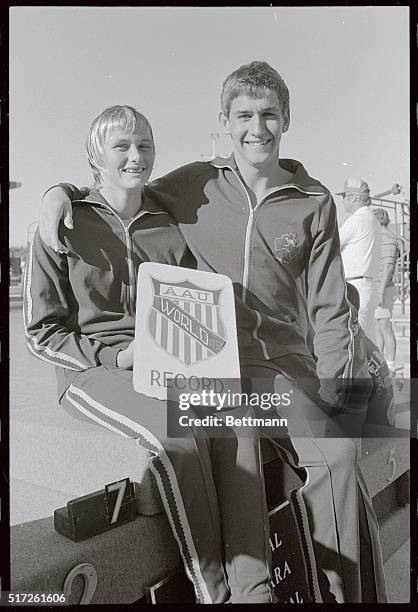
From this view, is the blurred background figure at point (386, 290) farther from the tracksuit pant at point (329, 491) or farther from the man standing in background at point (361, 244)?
the tracksuit pant at point (329, 491)

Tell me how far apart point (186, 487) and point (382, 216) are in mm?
911

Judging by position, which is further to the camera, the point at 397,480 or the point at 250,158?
the point at 397,480

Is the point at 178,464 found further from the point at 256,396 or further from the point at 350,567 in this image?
the point at 350,567

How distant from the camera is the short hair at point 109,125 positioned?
4.75 feet

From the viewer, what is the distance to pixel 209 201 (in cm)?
150

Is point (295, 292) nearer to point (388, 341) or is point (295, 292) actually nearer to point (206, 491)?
point (388, 341)

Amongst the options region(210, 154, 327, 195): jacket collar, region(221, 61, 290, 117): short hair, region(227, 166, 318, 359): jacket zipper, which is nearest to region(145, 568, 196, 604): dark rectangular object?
region(227, 166, 318, 359): jacket zipper

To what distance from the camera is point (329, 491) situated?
145 centimetres

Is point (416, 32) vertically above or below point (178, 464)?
above

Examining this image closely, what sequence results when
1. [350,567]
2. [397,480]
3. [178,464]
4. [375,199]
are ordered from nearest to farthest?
[178,464], [350,567], [375,199], [397,480]

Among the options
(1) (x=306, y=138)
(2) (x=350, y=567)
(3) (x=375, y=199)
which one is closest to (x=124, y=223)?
(1) (x=306, y=138)

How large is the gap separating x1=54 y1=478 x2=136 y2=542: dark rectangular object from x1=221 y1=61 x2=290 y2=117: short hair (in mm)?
1026

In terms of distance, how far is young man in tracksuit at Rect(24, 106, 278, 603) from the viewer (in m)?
1.31

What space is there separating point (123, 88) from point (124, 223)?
36 centimetres
